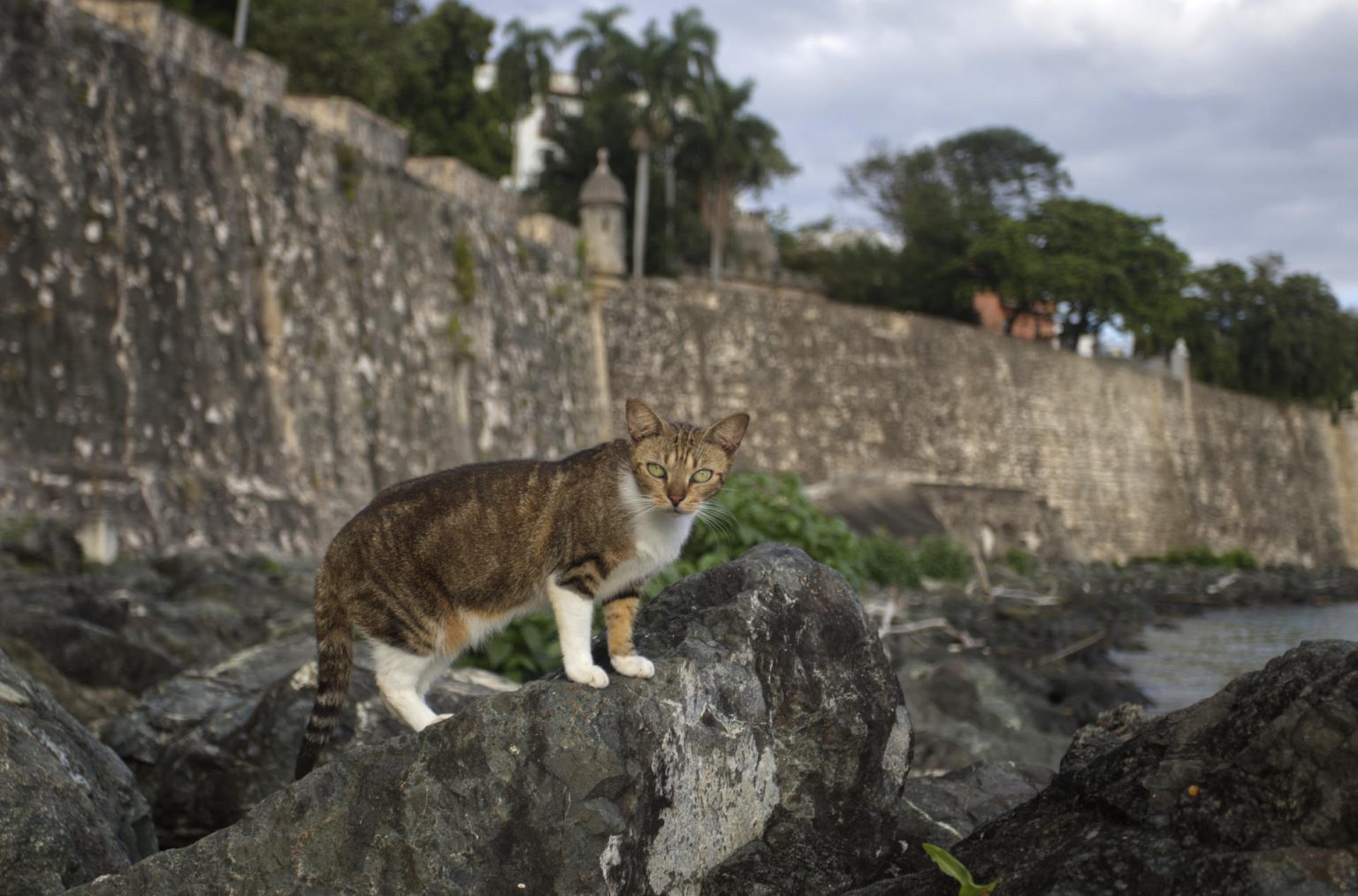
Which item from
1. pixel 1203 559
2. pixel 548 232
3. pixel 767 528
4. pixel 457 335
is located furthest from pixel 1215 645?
pixel 1203 559

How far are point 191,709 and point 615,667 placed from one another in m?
3.44

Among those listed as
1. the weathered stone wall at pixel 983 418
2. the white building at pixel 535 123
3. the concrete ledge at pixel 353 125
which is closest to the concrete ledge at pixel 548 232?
the weathered stone wall at pixel 983 418

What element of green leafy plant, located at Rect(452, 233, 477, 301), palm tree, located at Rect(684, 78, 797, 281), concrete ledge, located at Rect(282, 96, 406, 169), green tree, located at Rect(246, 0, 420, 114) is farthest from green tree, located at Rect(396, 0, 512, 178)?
concrete ledge, located at Rect(282, 96, 406, 169)

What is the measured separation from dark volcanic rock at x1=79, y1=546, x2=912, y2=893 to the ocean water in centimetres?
972

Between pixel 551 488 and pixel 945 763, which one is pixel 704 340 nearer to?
pixel 945 763

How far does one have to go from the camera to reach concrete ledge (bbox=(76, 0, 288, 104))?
660 inches

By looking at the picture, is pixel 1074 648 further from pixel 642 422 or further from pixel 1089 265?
pixel 1089 265

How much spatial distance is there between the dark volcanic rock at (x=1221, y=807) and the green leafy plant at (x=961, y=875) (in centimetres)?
4

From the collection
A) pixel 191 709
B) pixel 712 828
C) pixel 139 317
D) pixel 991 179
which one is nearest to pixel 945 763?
pixel 191 709

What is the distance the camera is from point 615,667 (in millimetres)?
3711

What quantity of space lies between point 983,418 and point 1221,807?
3692 cm

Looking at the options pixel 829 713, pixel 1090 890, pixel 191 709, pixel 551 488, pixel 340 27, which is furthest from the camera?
pixel 340 27

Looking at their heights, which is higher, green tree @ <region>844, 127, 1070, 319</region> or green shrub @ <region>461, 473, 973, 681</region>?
green tree @ <region>844, 127, 1070, 319</region>

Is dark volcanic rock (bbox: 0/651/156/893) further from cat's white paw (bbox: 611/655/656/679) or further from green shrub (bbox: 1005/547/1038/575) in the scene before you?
green shrub (bbox: 1005/547/1038/575)
